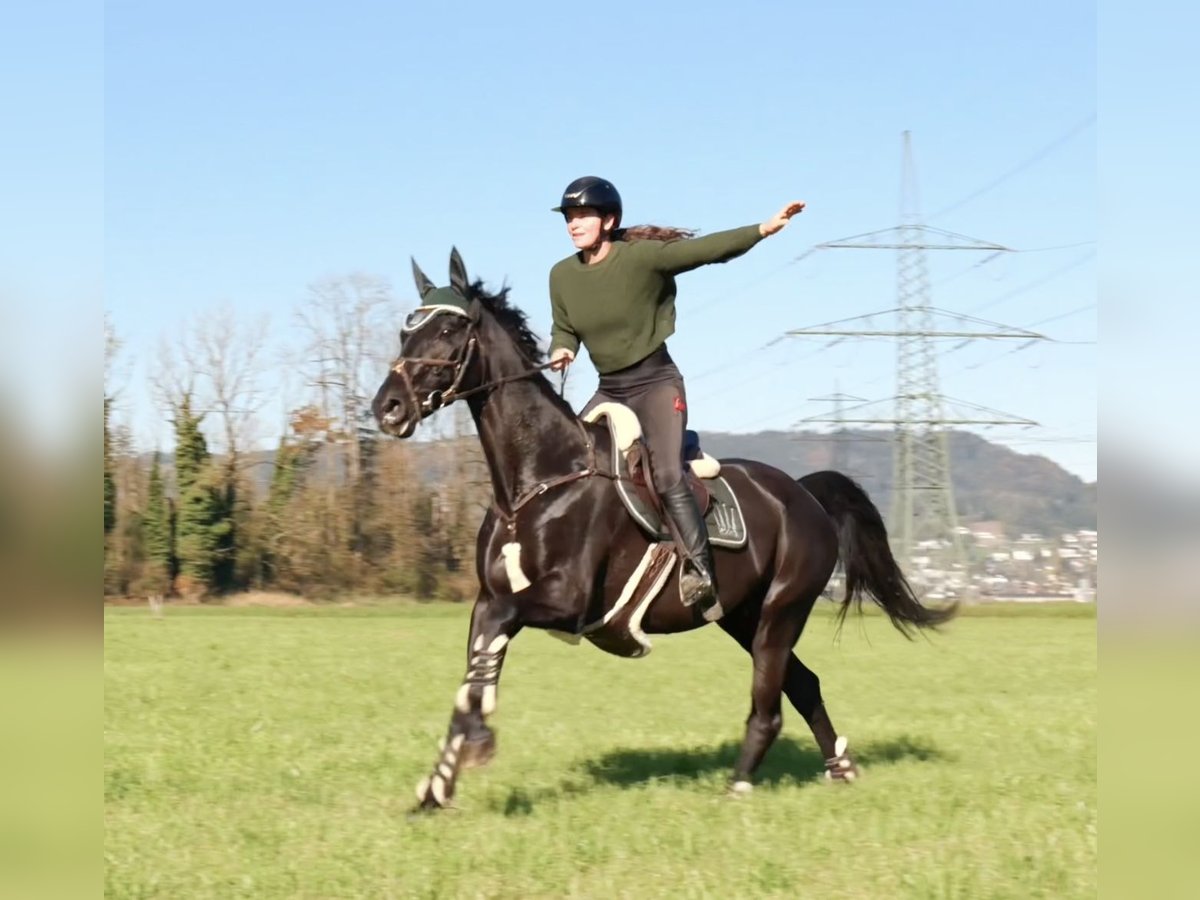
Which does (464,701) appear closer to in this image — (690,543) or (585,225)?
(690,543)

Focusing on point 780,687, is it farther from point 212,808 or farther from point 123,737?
point 123,737

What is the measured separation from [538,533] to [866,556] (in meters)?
3.43

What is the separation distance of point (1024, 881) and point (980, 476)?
82.9 metres

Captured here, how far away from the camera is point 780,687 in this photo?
920 centimetres

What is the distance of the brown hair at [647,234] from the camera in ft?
28.1

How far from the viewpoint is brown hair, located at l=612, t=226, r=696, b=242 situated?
8.56 metres

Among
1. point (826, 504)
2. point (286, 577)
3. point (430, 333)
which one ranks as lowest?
point (286, 577)

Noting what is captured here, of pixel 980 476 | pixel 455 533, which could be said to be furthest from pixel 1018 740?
pixel 980 476

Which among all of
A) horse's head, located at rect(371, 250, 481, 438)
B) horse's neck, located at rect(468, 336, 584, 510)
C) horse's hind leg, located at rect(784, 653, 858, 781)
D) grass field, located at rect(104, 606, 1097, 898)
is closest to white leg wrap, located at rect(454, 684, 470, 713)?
grass field, located at rect(104, 606, 1097, 898)

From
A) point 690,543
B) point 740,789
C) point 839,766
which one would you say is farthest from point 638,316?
point 839,766

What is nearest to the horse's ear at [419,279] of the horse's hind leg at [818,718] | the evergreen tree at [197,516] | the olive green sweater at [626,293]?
the olive green sweater at [626,293]

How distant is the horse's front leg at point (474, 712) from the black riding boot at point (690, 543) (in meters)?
1.26

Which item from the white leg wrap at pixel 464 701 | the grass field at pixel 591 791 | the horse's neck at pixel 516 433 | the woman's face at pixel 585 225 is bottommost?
the grass field at pixel 591 791

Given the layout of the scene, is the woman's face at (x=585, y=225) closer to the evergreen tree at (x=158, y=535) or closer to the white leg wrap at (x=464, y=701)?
the white leg wrap at (x=464, y=701)
